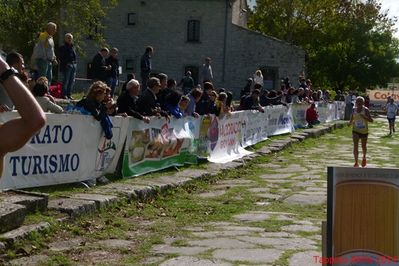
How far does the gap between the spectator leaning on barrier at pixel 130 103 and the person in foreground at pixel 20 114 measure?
7.94m

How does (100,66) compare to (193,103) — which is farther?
(100,66)

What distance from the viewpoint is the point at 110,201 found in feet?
29.2

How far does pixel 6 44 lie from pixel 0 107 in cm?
3328

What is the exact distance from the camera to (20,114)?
3496 millimetres

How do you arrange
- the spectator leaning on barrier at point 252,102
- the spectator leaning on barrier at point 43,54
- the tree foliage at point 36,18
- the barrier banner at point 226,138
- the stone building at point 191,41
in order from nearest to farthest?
the barrier banner at point 226,138
the spectator leaning on barrier at point 43,54
the spectator leaning on barrier at point 252,102
the tree foliage at point 36,18
the stone building at point 191,41

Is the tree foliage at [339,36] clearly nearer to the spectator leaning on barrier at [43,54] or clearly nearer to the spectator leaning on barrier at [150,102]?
the spectator leaning on barrier at [43,54]

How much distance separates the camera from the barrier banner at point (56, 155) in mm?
8625

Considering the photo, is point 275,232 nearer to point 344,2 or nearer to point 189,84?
point 189,84

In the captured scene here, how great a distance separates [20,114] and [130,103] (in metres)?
Answer: 8.24

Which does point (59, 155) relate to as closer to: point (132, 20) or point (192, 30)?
point (192, 30)

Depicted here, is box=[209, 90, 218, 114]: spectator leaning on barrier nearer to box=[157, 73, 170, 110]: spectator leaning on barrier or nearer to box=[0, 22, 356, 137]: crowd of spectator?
box=[0, 22, 356, 137]: crowd of spectator

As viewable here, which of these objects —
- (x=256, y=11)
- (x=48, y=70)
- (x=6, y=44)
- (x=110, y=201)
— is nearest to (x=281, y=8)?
(x=256, y=11)

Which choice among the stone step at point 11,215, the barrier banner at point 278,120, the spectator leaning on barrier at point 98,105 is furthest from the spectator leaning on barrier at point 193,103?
the stone step at point 11,215

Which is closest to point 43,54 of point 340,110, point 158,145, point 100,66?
point 100,66
